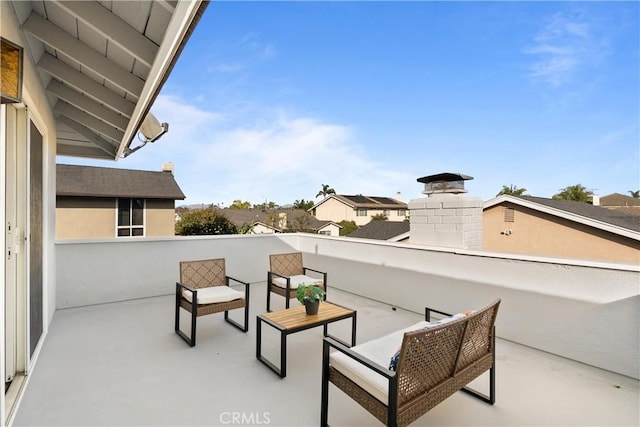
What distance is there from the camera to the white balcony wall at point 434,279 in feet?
9.52

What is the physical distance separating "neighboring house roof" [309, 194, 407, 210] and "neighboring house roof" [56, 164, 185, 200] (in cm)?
2026

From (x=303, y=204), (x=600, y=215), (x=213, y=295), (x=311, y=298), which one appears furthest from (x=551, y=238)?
(x=303, y=204)

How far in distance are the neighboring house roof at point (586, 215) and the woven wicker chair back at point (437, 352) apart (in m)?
8.46

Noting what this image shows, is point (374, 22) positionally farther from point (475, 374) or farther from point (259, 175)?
point (259, 175)

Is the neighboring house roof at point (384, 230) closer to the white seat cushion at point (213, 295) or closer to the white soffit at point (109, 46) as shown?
the white seat cushion at point (213, 295)

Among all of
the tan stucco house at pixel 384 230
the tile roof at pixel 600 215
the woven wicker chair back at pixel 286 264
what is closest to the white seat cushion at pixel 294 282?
the woven wicker chair back at pixel 286 264

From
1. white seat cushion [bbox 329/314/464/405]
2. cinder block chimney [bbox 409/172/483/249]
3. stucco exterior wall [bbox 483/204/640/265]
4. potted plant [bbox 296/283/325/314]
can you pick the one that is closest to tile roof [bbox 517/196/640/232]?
stucco exterior wall [bbox 483/204/640/265]

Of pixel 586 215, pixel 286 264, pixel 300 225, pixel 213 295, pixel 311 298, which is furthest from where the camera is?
pixel 300 225

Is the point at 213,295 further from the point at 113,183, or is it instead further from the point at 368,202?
the point at 368,202

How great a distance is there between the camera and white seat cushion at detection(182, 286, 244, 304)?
3490 mm

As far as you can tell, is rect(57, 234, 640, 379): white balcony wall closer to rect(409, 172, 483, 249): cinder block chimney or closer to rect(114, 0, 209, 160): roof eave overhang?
rect(409, 172, 483, 249): cinder block chimney

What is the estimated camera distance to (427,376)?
1813mm

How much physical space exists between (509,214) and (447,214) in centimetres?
853

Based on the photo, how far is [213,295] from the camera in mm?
3582
